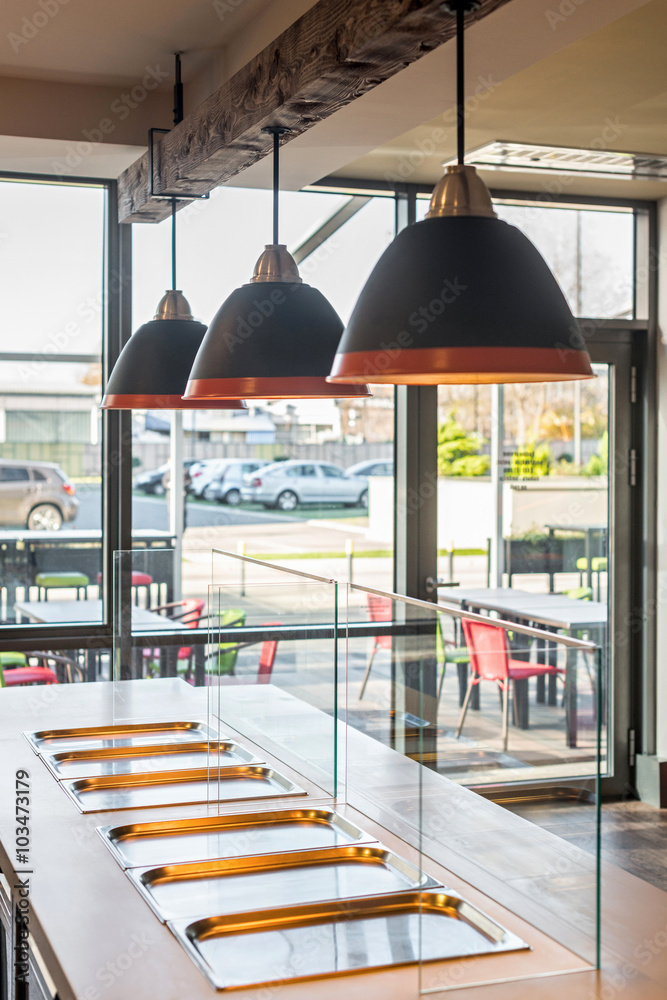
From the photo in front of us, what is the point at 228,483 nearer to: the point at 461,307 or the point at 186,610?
the point at 186,610

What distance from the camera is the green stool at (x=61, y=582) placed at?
4.11 meters

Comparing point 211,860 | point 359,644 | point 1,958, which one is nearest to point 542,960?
point 211,860

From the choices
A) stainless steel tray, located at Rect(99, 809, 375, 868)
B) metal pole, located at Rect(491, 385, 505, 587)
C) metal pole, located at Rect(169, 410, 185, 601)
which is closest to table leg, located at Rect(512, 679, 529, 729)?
stainless steel tray, located at Rect(99, 809, 375, 868)

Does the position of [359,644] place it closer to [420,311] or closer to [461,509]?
[461,509]

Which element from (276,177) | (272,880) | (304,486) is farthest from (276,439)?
(272,880)

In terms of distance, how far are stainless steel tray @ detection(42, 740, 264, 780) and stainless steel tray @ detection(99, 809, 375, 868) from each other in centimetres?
26

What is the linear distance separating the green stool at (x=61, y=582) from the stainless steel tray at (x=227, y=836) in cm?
229

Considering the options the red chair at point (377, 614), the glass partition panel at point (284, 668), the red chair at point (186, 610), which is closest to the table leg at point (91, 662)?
the red chair at point (186, 610)

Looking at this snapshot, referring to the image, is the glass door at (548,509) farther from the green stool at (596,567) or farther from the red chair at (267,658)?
the red chair at (267,658)

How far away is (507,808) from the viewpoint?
1370 mm

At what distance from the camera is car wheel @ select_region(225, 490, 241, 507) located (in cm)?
444

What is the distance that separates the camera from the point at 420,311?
1.33 meters

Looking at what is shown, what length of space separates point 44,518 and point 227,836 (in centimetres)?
244

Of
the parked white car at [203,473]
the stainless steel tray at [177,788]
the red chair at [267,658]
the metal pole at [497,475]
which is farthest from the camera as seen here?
the metal pole at [497,475]
